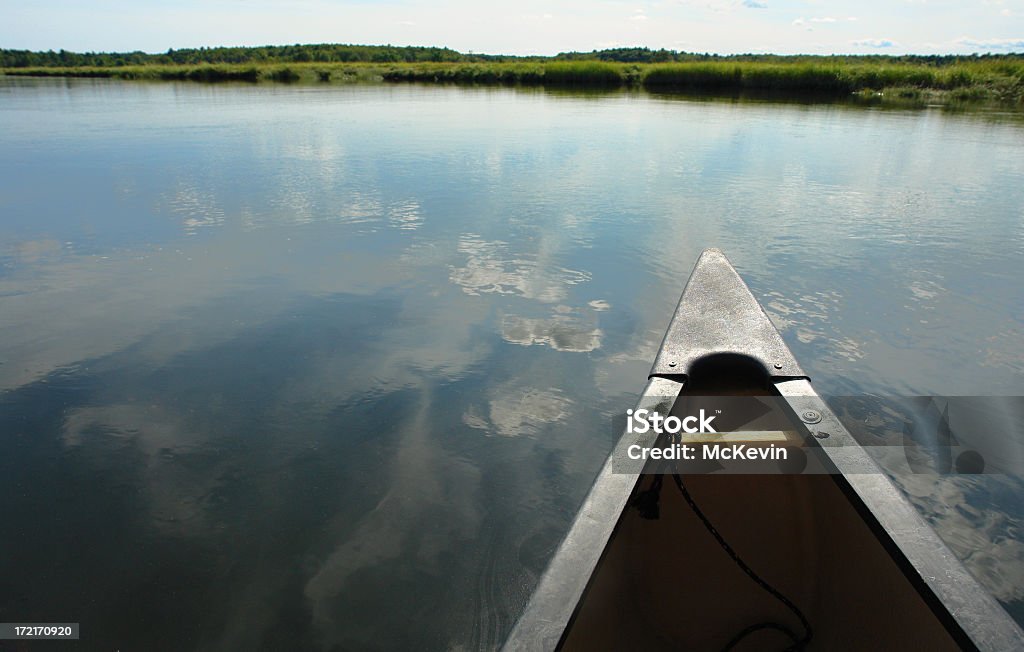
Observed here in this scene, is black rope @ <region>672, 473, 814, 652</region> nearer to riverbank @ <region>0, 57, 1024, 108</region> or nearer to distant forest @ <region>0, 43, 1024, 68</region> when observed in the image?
riverbank @ <region>0, 57, 1024, 108</region>

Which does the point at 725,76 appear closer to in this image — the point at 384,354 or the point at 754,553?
the point at 384,354

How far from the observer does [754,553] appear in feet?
8.16

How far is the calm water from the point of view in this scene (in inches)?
104

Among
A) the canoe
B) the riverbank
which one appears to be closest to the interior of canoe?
the canoe

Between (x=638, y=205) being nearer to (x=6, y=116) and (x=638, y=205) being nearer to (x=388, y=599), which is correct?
(x=388, y=599)

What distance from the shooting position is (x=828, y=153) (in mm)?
12484

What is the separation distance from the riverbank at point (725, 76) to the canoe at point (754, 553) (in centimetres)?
2775

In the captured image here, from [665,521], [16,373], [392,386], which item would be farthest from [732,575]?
[16,373]

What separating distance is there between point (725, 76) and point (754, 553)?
1331 inches

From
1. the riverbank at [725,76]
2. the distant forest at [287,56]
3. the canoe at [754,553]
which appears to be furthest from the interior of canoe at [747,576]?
the distant forest at [287,56]

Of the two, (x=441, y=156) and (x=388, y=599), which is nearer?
(x=388, y=599)

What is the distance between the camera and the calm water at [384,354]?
2.63 m

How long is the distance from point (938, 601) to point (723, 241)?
19.4ft

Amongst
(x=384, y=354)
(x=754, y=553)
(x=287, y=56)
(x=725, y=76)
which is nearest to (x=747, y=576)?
(x=754, y=553)
